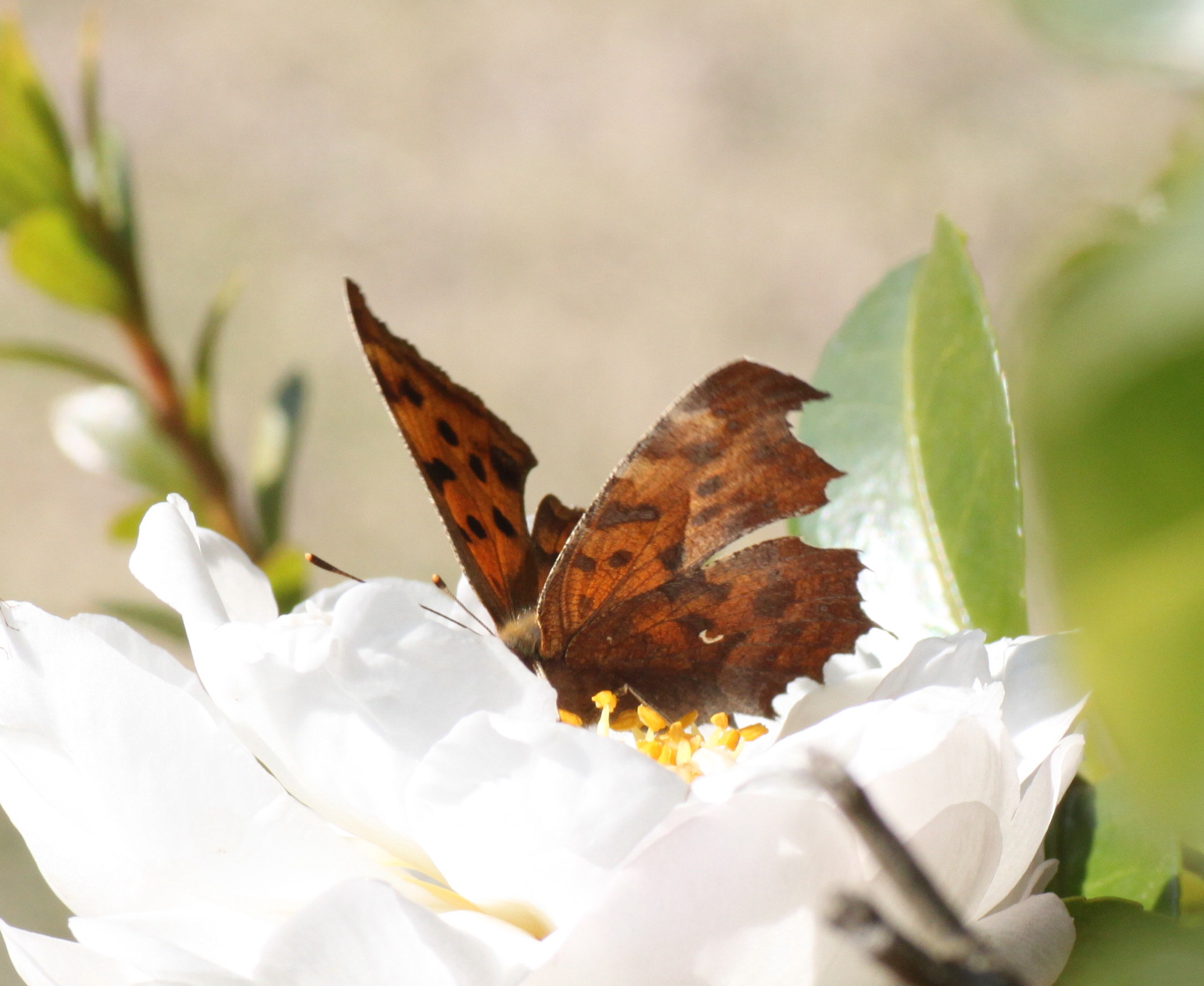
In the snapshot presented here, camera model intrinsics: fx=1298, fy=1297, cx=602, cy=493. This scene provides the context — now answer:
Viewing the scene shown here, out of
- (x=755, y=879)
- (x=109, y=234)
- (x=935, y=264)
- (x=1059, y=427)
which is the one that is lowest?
(x=755, y=879)

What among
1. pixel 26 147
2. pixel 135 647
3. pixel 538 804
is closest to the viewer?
pixel 538 804

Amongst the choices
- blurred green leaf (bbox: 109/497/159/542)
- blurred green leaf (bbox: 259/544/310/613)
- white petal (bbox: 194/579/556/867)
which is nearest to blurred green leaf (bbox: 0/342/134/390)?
blurred green leaf (bbox: 109/497/159/542)

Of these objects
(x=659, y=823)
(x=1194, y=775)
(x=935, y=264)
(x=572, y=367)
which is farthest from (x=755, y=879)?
(x=572, y=367)

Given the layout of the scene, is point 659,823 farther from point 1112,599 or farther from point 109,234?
point 109,234

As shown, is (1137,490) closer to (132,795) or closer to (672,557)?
(132,795)

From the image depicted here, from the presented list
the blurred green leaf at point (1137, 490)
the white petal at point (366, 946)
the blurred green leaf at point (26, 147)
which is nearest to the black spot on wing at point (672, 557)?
the white petal at point (366, 946)

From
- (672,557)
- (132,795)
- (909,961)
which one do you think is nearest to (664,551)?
(672,557)

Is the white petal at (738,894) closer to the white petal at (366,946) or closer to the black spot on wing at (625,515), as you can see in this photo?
the white petal at (366,946)
